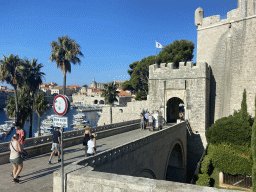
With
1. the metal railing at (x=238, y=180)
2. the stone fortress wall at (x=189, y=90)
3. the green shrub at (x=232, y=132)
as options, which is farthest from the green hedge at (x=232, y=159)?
the stone fortress wall at (x=189, y=90)

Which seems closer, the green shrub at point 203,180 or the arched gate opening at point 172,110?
the green shrub at point 203,180

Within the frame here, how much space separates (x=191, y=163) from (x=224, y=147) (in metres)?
5.40

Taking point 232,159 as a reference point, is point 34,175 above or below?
above

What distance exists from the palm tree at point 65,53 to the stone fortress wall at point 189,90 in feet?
31.7

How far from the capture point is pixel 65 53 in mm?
23219

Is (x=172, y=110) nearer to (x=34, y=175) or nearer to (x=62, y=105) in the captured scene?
(x=34, y=175)

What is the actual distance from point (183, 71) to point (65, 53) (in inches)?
519

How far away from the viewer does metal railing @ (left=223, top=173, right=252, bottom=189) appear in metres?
16.3

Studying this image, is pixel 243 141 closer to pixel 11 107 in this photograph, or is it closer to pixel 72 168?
pixel 72 168

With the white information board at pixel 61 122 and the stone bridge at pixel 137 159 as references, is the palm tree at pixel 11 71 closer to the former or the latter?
the stone bridge at pixel 137 159

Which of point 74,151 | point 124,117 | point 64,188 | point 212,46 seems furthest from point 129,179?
point 124,117

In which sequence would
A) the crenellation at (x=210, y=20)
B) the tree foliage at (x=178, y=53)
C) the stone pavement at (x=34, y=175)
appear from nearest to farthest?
the stone pavement at (x=34, y=175) < the crenellation at (x=210, y=20) < the tree foliage at (x=178, y=53)

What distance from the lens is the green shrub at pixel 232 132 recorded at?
53.8 feet

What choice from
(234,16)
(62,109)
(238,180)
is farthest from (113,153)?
(234,16)
